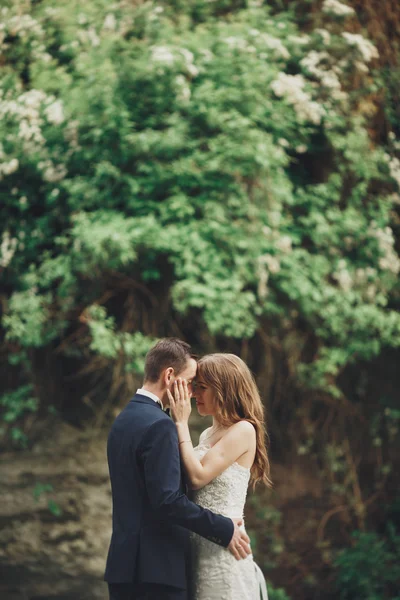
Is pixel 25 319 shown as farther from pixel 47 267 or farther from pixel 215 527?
pixel 215 527

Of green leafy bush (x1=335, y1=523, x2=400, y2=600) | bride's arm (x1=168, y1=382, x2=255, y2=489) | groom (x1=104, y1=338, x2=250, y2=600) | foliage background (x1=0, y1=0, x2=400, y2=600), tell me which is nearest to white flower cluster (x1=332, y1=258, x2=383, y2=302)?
foliage background (x1=0, y1=0, x2=400, y2=600)

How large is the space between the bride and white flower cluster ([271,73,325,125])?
3.32 meters

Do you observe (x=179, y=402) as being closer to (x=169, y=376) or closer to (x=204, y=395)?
(x=169, y=376)

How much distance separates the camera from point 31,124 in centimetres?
588

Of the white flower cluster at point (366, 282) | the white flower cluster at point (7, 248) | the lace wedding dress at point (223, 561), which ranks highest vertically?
the lace wedding dress at point (223, 561)

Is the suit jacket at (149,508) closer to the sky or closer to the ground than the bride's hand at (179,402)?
closer to the ground

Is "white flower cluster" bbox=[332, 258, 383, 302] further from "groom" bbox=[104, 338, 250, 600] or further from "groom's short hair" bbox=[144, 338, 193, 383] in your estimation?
"groom" bbox=[104, 338, 250, 600]

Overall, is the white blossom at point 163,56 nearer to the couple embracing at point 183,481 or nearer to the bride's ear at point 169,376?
the couple embracing at point 183,481

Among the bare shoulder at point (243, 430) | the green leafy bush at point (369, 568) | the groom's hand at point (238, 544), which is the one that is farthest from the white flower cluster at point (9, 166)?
the green leafy bush at point (369, 568)

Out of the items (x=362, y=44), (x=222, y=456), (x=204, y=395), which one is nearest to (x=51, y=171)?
(x=362, y=44)

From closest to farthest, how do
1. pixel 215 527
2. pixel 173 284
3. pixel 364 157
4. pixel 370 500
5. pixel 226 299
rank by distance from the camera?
pixel 215 527
pixel 226 299
pixel 173 284
pixel 364 157
pixel 370 500

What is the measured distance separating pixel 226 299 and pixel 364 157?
2.14m

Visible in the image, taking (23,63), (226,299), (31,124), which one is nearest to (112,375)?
(226,299)

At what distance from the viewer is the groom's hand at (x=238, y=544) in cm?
315
